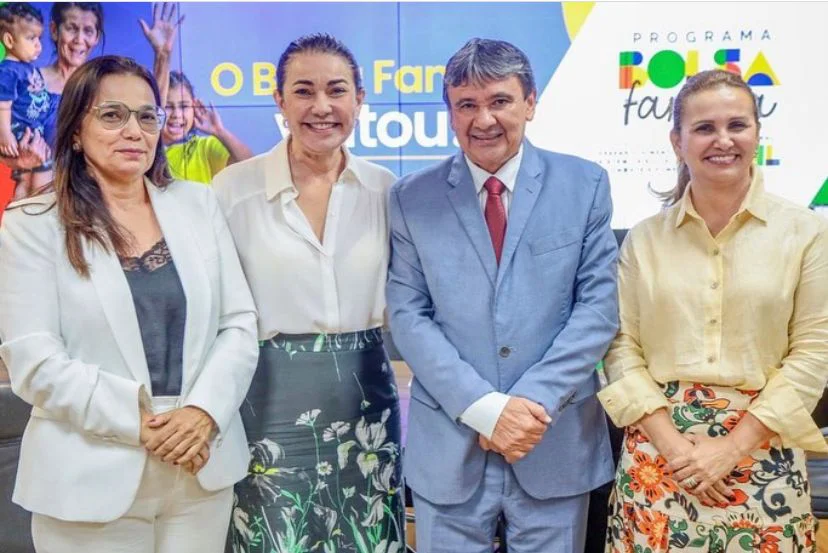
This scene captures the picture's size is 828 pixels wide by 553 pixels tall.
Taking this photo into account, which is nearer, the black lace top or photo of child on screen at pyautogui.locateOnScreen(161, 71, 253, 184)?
the black lace top

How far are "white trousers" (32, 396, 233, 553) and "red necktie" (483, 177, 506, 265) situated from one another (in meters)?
0.83

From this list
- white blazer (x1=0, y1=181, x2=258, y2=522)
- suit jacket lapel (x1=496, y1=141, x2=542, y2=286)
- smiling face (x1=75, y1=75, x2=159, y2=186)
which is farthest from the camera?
suit jacket lapel (x1=496, y1=141, x2=542, y2=286)

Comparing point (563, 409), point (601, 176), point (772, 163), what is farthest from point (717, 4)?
point (563, 409)

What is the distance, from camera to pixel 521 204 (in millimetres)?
1806

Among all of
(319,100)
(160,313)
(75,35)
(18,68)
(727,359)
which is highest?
(75,35)

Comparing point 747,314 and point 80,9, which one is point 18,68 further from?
point 747,314

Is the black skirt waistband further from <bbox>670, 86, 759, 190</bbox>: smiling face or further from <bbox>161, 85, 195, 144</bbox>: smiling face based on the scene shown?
<bbox>161, 85, 195, 144</bbox>: smiling face

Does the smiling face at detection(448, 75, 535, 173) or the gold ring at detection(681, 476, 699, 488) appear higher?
the smiling face at detection(448, 75, 535, 173)

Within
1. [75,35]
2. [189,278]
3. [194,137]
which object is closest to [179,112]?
[194,137]

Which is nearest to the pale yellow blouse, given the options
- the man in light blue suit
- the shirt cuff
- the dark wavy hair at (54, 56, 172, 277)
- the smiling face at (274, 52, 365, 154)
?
the man in light blue suit

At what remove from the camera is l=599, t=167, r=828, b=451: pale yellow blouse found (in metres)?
1.67

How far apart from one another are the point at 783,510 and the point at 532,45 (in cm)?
402

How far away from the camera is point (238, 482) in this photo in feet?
6.32

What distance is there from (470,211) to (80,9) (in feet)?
14.4
